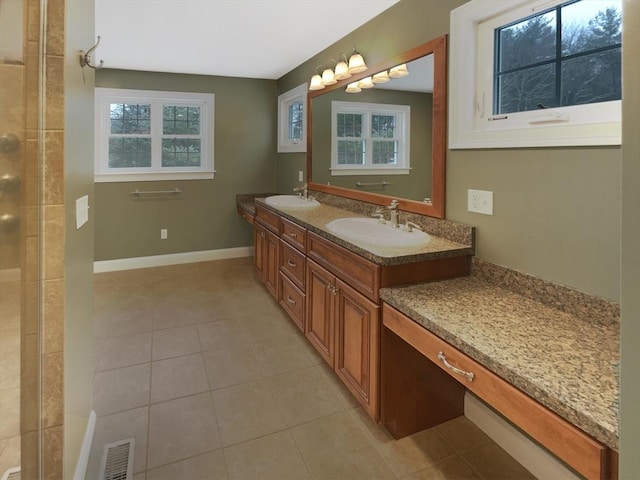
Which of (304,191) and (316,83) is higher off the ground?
(316,83)

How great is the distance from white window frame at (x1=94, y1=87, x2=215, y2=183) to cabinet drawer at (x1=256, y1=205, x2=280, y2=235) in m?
1.36

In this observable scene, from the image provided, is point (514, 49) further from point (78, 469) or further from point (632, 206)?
point (78, 469)

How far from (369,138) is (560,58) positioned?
139 centimetres

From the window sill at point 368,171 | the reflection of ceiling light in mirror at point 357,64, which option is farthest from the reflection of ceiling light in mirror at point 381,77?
the window sill at point 368,171

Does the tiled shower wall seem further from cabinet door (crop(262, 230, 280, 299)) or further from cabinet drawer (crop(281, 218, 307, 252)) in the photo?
cabinet door (crop(262, 230, 280, 299))

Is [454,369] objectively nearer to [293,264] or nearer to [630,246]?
[630,246]

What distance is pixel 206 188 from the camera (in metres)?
4.83

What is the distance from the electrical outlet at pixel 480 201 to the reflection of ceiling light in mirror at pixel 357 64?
1384mm

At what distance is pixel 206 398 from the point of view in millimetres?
2100

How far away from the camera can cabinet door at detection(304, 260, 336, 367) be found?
2.23 m

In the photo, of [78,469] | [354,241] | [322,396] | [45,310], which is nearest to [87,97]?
[45,310]

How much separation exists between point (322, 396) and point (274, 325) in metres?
1.00

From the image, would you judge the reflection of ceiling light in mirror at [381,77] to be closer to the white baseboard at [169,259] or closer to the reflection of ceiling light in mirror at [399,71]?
the reflection of ceiling light in mirror at [399,71]

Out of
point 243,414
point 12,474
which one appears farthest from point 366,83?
point 12,474
